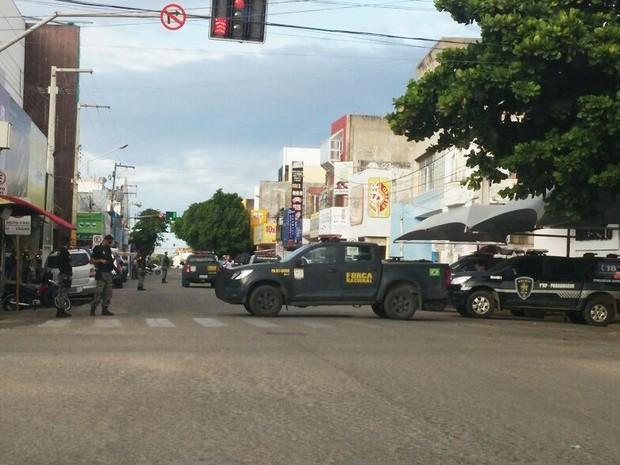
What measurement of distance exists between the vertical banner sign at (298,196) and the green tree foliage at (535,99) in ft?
204

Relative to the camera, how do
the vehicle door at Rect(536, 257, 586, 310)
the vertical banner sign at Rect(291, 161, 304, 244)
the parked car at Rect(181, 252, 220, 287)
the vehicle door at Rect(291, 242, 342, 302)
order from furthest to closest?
the vertical banner sign at Rect(291, 161, 304, 244) < the parked car at Rect(181, 252, 220, 287) < the vehicle door at Rect(536, 257, 586, 310) < the vehicle door at Rect(291, 242, 342, 302)

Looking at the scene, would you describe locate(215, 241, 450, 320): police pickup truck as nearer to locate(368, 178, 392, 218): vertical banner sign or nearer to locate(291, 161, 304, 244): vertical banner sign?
locate(368, 178, 392, 218): vertical banner sign

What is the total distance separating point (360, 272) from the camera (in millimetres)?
22344

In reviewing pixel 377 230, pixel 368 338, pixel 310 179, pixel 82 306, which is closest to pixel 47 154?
pixel 82 306

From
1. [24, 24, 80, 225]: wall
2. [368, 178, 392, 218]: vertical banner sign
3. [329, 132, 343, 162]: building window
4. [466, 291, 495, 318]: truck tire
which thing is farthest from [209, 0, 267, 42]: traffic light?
[329, 132, 343, 162]: building window

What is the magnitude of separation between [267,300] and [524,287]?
7088mm

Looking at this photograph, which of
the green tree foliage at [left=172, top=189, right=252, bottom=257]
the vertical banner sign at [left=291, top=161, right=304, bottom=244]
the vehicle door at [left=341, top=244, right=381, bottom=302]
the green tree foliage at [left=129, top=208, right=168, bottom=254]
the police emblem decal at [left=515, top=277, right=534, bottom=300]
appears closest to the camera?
the vehicle door at [left=341, top=244, right=381, bottom=302]

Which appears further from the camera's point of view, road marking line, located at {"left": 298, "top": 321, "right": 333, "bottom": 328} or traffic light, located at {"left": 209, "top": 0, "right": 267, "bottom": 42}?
road marking line, located at {"left": 298, "top": 321, "right": 333, "bottom": 328}

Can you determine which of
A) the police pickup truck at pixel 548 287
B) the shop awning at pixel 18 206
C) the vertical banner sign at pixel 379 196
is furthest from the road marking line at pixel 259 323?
the vertical banner sign at pixel 379 196

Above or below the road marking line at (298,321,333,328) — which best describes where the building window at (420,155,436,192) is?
above

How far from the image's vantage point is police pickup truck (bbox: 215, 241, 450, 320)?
21.9 metres

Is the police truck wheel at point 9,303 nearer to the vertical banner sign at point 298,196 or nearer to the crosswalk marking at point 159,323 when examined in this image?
the crosswalk marking at point 159,323

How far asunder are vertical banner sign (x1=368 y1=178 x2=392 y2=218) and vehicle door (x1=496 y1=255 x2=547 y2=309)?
3716cm

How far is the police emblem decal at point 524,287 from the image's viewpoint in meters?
24.4
